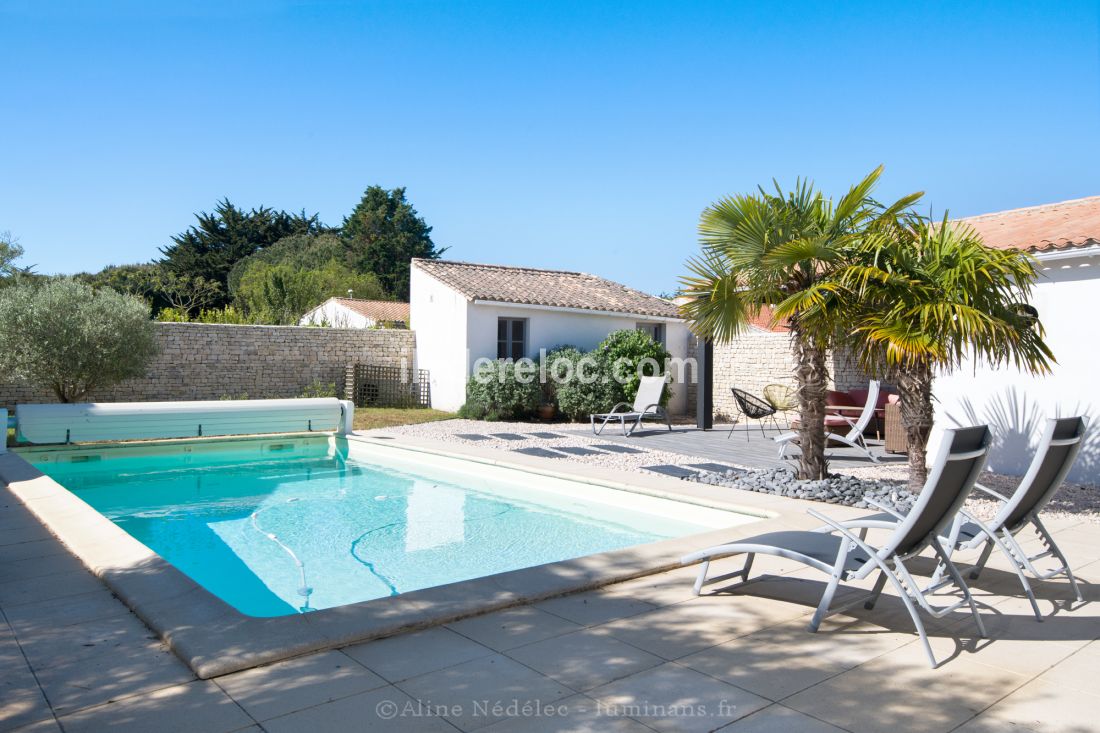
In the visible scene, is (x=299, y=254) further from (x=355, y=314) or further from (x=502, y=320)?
(x=502, y=320)

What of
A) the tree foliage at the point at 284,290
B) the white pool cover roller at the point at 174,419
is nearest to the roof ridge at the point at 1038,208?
the white pool cover roller at the point at 174,419

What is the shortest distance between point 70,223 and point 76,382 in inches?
761

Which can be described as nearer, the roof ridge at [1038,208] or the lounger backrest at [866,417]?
the lounger backrest at [866,417]

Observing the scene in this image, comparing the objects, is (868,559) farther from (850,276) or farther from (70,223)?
(70,223)

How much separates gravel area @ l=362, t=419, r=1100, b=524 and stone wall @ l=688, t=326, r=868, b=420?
5722 mm

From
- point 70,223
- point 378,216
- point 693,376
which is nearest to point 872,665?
point 693,376

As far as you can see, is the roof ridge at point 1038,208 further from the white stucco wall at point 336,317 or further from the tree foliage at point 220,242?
the tree foliage at point 220,242

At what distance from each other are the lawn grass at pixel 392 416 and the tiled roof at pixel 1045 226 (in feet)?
39.3

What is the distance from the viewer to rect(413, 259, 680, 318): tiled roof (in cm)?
1920

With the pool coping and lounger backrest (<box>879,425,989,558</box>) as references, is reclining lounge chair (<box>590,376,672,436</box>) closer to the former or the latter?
the pool coping

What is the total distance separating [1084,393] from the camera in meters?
8.83

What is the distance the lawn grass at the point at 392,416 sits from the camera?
55.2 feet

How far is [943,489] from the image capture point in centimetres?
364

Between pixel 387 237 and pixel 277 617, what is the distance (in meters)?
48.2
